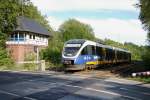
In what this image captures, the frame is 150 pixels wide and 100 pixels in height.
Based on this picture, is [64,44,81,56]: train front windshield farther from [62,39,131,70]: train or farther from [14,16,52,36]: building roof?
[14,16,52,36]: building roof

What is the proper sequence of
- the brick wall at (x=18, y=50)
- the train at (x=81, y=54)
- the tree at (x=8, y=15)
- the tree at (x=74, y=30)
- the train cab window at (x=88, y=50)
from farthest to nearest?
the tree at (x=74, y=30), the brick wall at (x=18, y=50), the tree at (x=8, y=15), the train cab window at (x=88, y=50), the train at (x=81, y=54)

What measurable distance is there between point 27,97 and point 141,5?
28.3 metres

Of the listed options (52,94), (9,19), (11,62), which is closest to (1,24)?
(9,19)

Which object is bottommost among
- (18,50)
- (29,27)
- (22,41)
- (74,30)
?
(18,50)

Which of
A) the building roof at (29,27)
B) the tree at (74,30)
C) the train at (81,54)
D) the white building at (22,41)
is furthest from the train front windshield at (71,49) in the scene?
the tree at (74,30)

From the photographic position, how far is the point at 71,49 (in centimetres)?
4019

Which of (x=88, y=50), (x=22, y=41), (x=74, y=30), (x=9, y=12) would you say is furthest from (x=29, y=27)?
(x=74, y=30)

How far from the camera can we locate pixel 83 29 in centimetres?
14538

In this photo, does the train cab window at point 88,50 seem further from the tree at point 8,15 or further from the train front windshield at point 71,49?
the tree at point 8,15

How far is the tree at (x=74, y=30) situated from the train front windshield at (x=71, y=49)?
318 feet

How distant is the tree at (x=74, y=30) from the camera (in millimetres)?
140650

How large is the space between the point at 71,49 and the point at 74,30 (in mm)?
103259

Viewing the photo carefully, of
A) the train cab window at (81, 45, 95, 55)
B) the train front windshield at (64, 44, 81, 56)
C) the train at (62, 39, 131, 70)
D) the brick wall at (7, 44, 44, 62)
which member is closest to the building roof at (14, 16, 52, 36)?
the brick wall at (7, 44, 44, 62)

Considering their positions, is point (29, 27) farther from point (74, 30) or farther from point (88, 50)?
point (74, 30)
